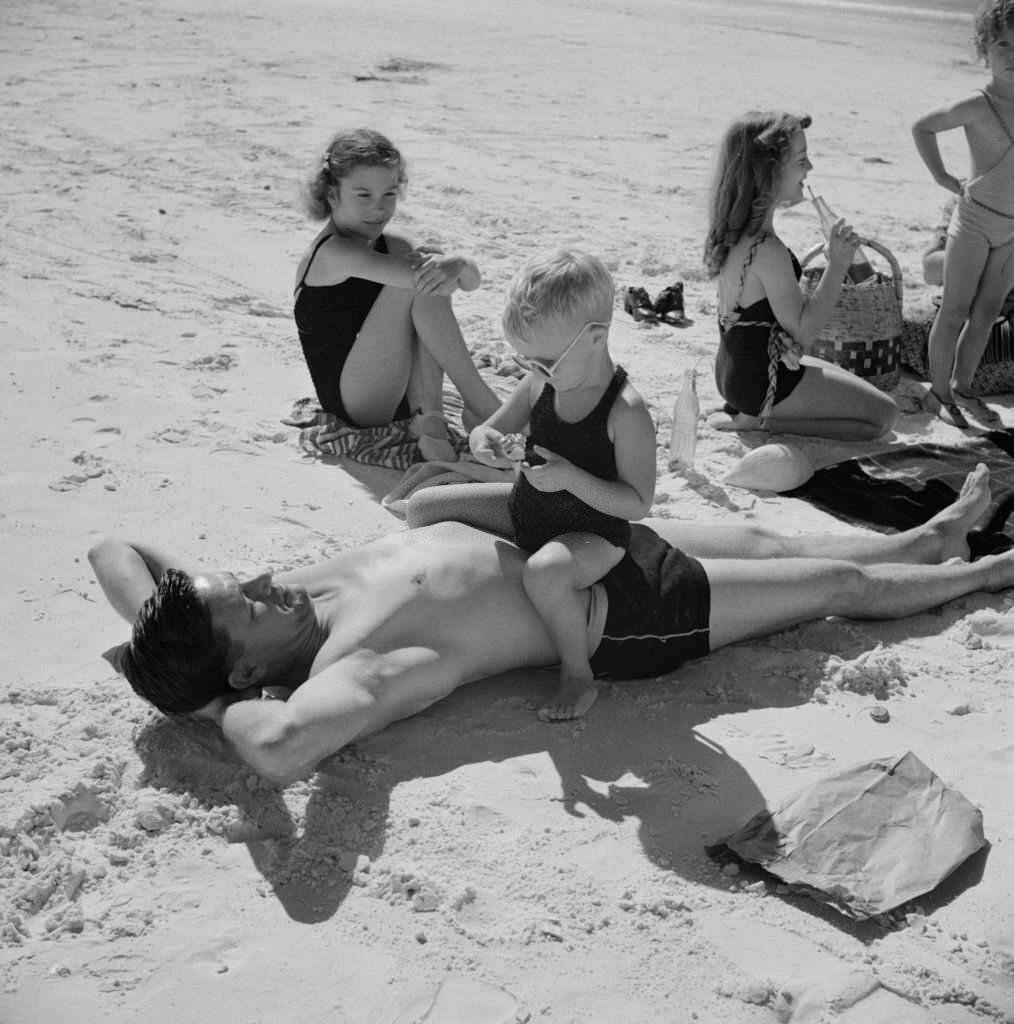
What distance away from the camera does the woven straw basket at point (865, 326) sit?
5.91m

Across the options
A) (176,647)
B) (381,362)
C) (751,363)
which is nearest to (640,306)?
(751,363)

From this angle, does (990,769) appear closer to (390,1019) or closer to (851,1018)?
(851,1018)

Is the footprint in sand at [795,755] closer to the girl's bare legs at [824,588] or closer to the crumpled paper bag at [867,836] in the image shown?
the crumpled paper bag at [867,836]

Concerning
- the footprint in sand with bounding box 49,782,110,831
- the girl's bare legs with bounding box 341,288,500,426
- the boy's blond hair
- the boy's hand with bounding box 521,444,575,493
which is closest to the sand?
the footprint in sand with bounding box 49,782,110,831

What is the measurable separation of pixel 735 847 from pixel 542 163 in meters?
7.42

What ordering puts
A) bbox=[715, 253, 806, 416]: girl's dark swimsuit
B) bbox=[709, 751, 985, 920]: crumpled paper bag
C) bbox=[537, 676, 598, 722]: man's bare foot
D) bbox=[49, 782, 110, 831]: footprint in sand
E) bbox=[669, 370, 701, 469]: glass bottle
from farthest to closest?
bbox=[715, 253, 806, 416]: girl's dark swimsuit
bbox=[669, 370, 701, 469]: glass bottle
bbox=[537, 676, 598, 722]: man's bare foot
bbox=[49, 782, 110, 831]: footprint in sand
bbox=[709, 751, 985, 920]: crumpled paper bag

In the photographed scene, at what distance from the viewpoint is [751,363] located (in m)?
5.49

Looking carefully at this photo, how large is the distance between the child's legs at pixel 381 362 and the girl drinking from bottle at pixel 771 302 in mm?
1281

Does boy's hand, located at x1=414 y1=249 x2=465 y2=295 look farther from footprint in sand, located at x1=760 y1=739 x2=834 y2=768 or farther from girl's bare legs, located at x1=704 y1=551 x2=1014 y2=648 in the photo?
footprint in sand, located at x1=760 y1=739 x2=834 y2=768

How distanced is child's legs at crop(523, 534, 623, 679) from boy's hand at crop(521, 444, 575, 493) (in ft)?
0.52

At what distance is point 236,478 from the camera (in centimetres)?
490

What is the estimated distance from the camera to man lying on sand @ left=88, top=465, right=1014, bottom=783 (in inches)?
124

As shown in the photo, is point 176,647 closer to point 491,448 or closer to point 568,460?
point 491,448

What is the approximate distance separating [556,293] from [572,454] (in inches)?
19.3
